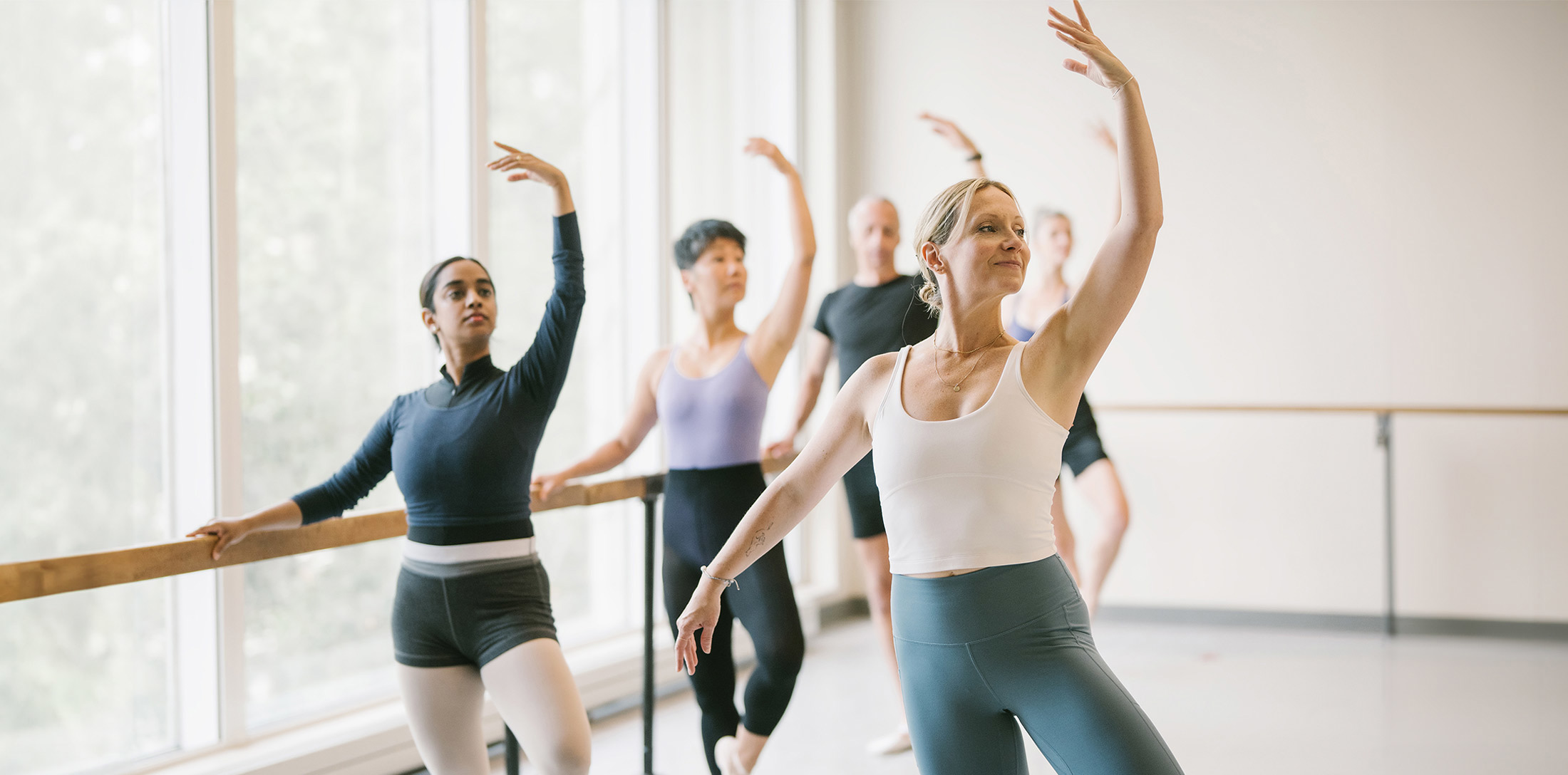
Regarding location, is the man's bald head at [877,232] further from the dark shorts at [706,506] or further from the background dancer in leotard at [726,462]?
the dark shorts at [706,506]

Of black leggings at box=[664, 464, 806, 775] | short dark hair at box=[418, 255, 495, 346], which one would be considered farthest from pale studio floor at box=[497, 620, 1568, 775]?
short dark hair at box=[418, 255, 495, 346]

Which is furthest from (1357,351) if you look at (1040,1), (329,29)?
(329,29)

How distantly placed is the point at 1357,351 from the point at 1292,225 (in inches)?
24.6

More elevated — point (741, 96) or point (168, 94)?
point (741, 96)

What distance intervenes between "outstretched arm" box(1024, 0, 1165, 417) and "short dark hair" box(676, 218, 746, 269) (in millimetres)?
1284

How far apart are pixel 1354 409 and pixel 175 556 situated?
4.41m

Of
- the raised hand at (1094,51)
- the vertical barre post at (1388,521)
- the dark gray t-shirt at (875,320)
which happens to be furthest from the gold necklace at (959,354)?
the vertical barre post at (1388,521)

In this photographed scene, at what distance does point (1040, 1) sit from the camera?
205 inches

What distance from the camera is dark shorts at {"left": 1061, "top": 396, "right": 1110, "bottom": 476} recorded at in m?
3.76

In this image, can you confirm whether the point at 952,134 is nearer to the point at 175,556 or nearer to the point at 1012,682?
the point at 1012,682

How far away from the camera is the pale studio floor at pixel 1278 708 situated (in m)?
3.12

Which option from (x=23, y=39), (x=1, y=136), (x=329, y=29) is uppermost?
(x=329, y=29)

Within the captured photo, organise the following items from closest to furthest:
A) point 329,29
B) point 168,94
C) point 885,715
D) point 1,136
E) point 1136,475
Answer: point 1,136 → point 168,94 → point 329,29 → point 885,715 → point 1136,475

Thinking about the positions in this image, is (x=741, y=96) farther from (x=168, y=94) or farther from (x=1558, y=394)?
(x=1558, y=394)
